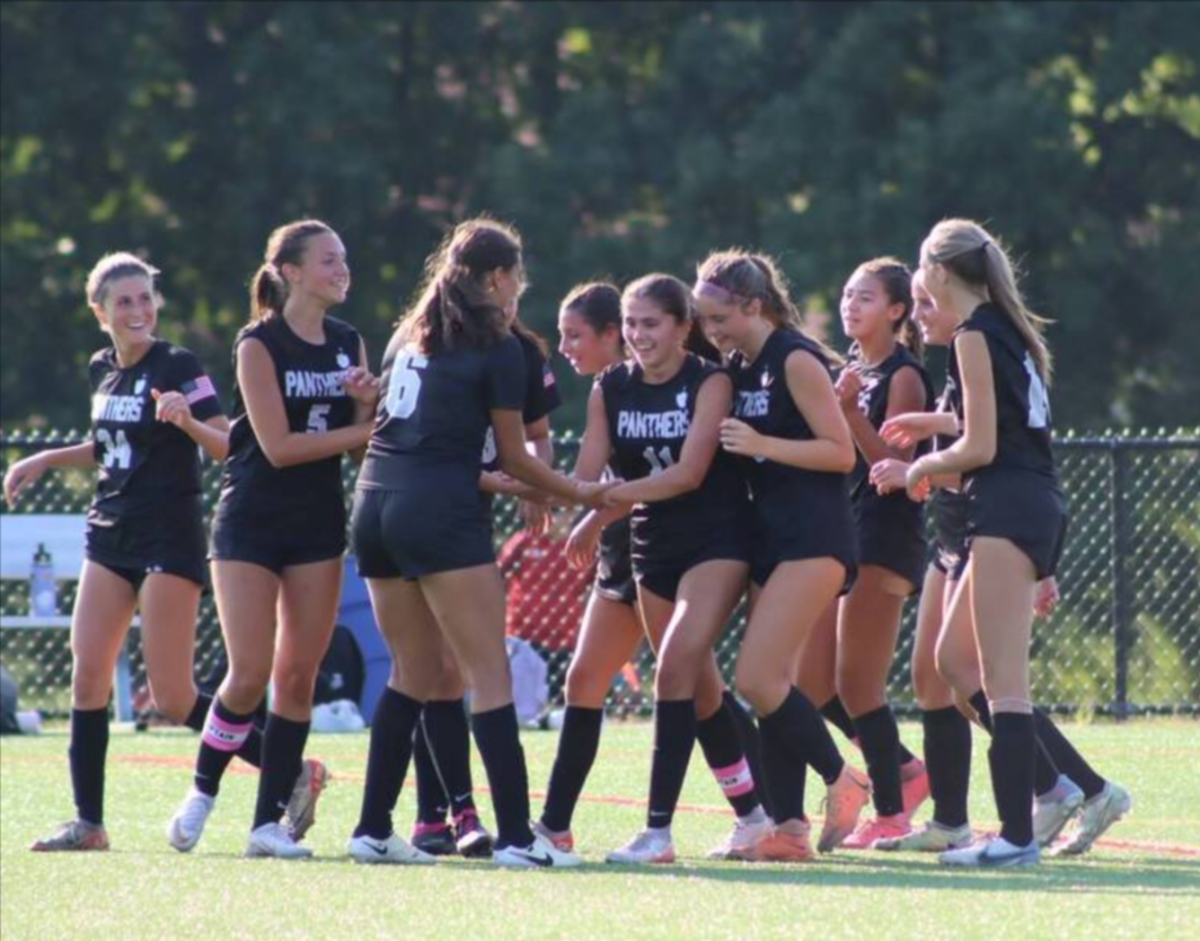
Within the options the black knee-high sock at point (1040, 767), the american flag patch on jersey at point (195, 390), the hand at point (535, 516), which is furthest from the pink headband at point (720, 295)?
the american flag patch on jersey at point (195, 390)

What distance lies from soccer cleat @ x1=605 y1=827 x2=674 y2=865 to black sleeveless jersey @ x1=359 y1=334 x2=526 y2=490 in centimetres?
116

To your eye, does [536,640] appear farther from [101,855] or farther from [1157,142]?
[1157,142]

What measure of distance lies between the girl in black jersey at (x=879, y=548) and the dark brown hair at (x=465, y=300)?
130 centimetres

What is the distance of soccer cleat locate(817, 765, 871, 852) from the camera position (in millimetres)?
8195

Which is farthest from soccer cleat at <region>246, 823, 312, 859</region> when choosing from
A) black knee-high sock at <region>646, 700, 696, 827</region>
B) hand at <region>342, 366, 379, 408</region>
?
hand at <region>342, 366, 379, 408</region>

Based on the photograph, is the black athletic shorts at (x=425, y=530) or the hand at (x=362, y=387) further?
the hand at (x=362, y=387)

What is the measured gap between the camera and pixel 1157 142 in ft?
80.9

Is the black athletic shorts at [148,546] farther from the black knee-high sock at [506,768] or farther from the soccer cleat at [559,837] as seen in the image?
the soccer cleat at [559,837]

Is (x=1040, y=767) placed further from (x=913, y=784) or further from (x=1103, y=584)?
(x=1103, y=584)

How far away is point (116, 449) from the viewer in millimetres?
8500

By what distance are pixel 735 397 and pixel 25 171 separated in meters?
18.4

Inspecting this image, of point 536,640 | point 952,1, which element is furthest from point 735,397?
point 952,1

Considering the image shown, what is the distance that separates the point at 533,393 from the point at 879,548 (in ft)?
4.12

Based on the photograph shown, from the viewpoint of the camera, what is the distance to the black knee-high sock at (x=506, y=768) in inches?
301
